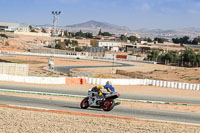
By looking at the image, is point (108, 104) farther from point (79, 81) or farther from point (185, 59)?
point (185, 59)

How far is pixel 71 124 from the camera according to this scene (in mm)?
13969

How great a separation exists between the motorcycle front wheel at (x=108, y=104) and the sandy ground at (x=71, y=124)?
7.60 feet

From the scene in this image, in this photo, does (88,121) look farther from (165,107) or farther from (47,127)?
(165,107)

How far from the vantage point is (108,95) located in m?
18.2

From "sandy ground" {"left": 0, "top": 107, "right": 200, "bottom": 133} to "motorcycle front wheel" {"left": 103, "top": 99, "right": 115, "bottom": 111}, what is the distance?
232 cm

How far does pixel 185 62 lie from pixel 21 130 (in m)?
96.4

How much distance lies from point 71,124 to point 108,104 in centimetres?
470

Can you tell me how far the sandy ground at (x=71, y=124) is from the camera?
507 inches

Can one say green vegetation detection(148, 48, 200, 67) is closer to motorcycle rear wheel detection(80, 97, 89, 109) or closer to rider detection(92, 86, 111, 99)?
motorcycle rear wheel detection(80, 97, 89, 109)

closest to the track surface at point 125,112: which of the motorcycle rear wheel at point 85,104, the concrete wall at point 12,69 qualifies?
the motorcycle rear wheel at point 85,104

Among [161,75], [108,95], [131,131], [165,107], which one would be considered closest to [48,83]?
[165,107]

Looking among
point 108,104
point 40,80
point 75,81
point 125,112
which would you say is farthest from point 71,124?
point 75,81

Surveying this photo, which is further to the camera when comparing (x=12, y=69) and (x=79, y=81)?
(x=12, y=69)

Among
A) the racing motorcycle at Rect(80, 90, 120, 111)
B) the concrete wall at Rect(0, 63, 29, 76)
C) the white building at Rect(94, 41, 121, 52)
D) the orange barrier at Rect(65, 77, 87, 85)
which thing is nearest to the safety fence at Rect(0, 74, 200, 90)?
the orange barrier at Rect(65, 77, 87, 85)
